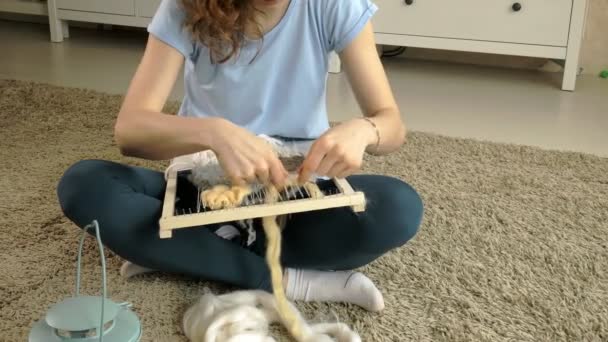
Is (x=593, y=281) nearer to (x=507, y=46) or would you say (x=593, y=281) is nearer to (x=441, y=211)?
(x=441, y=211)

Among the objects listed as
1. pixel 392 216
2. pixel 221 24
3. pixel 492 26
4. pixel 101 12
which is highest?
pixel 221 24

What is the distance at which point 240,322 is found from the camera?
2.80 feet

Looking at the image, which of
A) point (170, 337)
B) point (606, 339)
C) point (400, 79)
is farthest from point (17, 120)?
point (606, 339)

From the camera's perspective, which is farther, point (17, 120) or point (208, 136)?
point (17, 120)

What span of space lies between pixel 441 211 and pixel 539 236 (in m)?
0.18

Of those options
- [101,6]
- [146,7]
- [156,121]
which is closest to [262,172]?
[156,121]

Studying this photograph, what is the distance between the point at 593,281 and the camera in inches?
40.0

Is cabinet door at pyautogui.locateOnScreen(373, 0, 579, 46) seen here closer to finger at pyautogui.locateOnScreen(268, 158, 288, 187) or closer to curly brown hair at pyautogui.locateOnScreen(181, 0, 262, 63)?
curly brown hair at pyautogui.locateOnScreen(181, 0, 262, 63)

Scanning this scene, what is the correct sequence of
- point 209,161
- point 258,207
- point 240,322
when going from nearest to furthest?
point 258,207 → point 240,322 → point 209,161

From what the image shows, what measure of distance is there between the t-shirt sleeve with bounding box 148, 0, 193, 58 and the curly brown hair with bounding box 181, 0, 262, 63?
0.03ft

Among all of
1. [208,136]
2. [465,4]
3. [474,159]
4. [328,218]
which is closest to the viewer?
[208,136]

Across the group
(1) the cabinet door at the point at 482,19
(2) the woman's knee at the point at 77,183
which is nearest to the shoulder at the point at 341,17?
(2) the woman's knee at the point at 77,183

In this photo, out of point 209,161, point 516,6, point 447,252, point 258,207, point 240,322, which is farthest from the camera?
point 516,6

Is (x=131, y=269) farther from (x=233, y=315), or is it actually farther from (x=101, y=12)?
(x=101, y=12)
